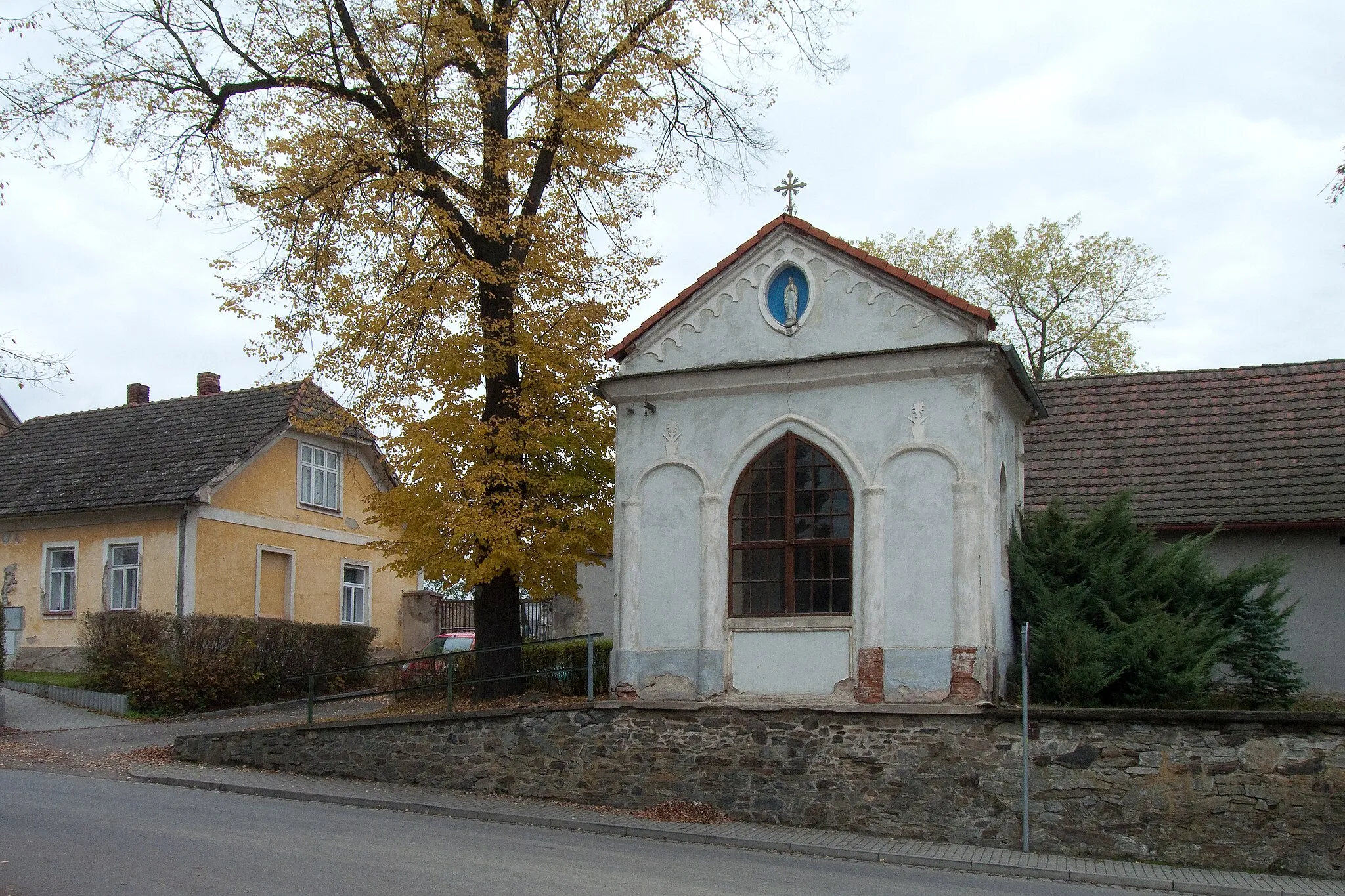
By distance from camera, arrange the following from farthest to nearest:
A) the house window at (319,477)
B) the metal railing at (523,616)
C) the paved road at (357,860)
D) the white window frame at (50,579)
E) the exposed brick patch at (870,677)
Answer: the house window at (319,477) → the white window frame at (50,579) → the metal railing at (523,616) → the exposed brick patch at (870,677) → the paved road at (357,860)

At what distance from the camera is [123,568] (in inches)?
990

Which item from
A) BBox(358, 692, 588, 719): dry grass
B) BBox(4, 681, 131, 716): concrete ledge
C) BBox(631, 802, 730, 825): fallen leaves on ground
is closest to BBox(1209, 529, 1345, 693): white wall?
BBox(631, 802, 730, 825): fallen leaves on ground

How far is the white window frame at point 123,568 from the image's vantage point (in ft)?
81.6

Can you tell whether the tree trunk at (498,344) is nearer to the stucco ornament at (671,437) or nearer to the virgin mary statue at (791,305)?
the stucco ornament at (671,437)

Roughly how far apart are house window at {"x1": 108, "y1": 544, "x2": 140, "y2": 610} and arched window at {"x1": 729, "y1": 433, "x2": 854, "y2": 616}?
15636 mm

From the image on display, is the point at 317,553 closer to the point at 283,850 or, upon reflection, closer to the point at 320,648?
the point at 320,648

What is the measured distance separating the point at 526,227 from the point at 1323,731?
1137 cm


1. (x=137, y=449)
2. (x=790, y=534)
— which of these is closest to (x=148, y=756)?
(x=790, y=534)

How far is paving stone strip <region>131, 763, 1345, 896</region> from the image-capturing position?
36.3 ft

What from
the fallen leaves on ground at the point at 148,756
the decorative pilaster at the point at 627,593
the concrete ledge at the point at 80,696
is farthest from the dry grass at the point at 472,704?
the concrete ledge at the point at 80,696

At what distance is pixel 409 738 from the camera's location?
50.1ft

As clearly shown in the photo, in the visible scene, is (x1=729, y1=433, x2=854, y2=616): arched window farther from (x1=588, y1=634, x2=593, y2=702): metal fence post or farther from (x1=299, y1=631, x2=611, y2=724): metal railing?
(x1=299, y1=631, x2=611, y2=724): metal railing

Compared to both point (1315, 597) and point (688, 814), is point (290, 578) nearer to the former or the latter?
point (688, 814)

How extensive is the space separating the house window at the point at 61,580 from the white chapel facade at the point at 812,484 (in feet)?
52.9
